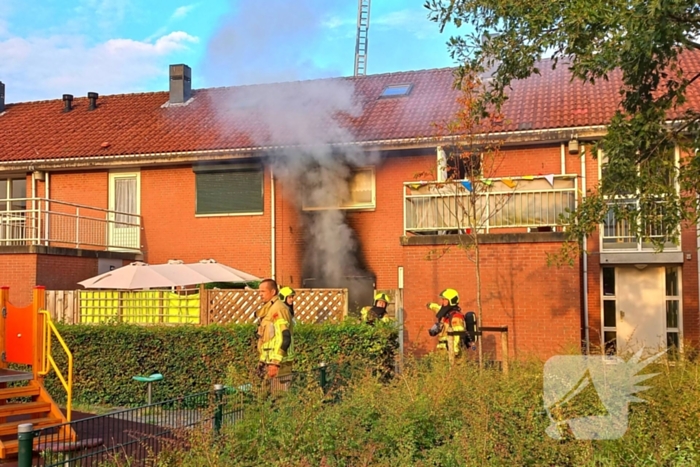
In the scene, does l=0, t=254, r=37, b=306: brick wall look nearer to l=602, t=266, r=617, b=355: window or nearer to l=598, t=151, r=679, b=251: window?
l=598, t=151, r=679, b=251: window

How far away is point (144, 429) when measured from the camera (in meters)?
6.12

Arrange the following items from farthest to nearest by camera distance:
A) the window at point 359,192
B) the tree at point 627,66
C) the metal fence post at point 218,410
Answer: the window at point 359,192
the tree at point 627,66
the metal fence post at point 218,410

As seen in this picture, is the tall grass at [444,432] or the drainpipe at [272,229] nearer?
the tall grass at [444,432]

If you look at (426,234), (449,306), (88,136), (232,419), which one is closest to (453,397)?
(232,419)

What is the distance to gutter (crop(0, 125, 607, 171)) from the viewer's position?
1501cm

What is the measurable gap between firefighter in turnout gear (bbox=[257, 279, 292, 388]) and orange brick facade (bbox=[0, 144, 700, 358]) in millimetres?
3777

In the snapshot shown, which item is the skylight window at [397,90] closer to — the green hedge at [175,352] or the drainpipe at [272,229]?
the drainpipe at [272,229]

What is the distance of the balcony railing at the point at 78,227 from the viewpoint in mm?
17469

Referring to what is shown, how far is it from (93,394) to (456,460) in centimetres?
777

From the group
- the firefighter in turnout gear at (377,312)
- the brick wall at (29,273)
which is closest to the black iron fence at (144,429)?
the firefighter in turnout gear at (377,312)

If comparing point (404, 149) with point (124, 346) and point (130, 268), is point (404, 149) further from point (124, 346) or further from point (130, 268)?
point (124, 346)

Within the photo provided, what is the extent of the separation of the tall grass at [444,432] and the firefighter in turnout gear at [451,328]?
340cm

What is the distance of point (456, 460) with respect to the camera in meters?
5.54

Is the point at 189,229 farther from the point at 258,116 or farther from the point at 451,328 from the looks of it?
the point at 451,328
